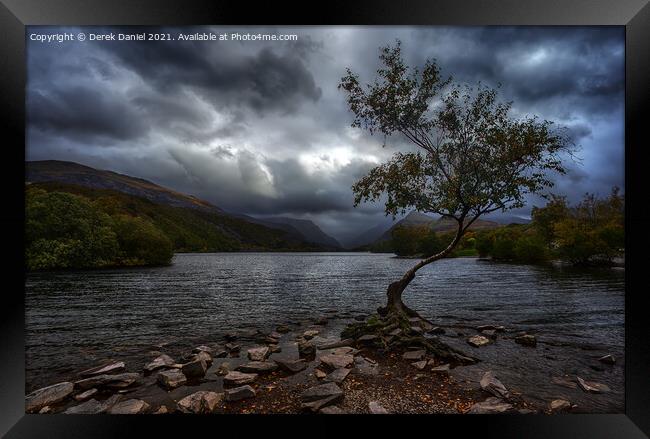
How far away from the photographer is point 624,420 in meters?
5.93

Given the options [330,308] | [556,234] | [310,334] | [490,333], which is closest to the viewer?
[490,333]

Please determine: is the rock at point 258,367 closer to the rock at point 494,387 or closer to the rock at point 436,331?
the rock at point 494,387

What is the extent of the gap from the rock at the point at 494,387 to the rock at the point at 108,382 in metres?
8.29

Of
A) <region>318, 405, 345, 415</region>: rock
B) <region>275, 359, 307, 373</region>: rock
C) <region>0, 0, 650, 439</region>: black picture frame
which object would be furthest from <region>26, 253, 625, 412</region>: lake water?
<region>275, 359, 307, 373</region>: rock

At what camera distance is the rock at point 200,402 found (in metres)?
5.80

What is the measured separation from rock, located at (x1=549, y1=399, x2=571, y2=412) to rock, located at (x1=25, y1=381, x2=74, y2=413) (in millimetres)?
10997

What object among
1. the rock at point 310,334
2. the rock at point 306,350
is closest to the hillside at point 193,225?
the rock at point 310,334

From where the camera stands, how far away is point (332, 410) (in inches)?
231

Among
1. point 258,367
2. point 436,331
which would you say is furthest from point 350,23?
point 436,331

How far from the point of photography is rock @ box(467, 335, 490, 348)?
8.29m

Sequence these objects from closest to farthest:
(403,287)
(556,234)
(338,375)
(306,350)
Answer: (338,375) → (306,350) → (403,287) → (556,234)

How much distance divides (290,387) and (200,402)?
1938mm

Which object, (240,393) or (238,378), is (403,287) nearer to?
(238,378)

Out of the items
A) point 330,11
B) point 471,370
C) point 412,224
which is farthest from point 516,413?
point 330,11
